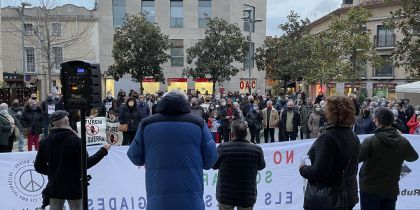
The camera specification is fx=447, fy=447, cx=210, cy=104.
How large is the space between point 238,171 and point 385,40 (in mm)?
47776

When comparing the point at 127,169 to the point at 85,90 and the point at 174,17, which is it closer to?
the point at 85,90

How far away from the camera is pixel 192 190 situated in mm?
3590

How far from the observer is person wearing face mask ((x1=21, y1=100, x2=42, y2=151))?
43.3 ft

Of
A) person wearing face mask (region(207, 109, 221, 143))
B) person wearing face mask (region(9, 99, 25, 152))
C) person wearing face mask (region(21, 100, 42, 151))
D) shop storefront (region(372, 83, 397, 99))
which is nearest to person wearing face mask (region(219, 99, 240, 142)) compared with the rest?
person wearing face mask (region(207, 109, 221, 143))

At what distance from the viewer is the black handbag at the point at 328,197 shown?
143 inches

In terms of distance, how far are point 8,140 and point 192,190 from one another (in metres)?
8.96

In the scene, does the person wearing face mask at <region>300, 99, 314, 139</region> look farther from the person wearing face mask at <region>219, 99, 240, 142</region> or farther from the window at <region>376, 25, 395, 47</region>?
the window at <region>376, 25, 395, 47</region>

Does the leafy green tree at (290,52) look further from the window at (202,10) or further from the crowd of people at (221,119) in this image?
the crowd of people at (221,119)

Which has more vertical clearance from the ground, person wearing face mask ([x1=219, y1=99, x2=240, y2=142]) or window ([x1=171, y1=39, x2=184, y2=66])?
window ([x1=171, y1=39, x2=184, y2=66])

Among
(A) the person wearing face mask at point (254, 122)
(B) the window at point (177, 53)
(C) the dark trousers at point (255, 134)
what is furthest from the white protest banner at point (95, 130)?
(B) the window at point (177, 53)

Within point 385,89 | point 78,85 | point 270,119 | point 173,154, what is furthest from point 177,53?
point 173,154

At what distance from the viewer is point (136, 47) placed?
2902 cm

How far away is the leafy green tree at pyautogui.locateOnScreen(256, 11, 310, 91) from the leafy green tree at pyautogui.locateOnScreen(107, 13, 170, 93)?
9.33m

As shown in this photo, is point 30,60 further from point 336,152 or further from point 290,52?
point 336,152
